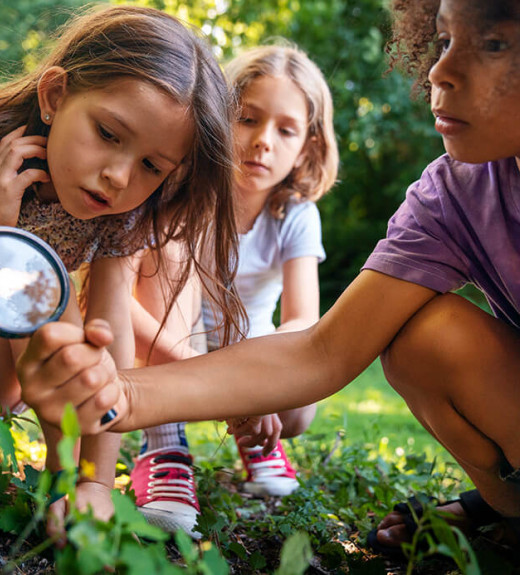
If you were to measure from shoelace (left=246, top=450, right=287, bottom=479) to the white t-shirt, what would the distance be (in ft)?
1.51

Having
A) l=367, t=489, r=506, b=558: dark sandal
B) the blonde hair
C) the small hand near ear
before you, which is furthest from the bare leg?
the blonde hair

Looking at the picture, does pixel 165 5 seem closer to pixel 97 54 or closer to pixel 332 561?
pixel 97 54

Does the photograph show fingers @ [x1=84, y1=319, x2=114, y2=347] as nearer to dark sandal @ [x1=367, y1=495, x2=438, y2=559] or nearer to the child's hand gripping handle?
the child's hand gripping handle

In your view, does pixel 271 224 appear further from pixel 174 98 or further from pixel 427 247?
pixel 427 247

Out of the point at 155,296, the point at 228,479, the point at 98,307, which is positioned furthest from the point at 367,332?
the point at 228,479

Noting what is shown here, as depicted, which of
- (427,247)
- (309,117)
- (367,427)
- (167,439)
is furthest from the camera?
(367,427)

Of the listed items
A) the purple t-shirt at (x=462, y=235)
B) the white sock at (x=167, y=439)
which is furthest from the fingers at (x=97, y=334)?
the white sock at (x=167, y=439)

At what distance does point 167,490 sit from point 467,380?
896 millimetres

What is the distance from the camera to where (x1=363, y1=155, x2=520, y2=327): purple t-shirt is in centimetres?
151

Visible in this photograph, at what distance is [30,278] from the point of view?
1.21 m

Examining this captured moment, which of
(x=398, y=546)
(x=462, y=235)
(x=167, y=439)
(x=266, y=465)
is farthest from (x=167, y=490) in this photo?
(x=462, y=235)

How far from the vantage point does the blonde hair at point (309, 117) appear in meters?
2.81

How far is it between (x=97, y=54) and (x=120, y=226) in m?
0.46

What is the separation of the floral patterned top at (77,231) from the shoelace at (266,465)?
32.9 inches
